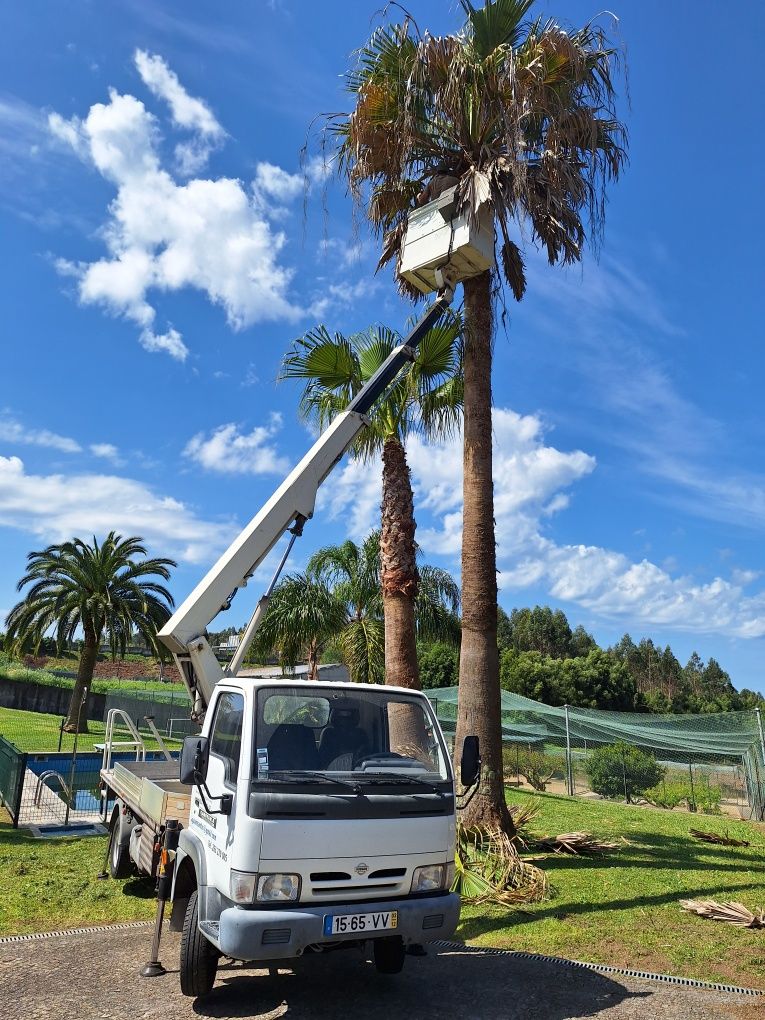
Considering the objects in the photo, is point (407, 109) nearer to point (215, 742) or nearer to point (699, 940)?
point (215, 742)

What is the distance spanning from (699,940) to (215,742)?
15.4ft

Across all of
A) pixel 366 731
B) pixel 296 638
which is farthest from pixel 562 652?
pixel 366 731

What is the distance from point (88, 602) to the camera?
26688 mm

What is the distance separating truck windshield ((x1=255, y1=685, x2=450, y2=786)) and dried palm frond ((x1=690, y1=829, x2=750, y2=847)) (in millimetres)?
9351

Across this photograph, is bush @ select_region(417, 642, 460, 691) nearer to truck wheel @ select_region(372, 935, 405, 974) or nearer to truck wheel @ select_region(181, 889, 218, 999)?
truck wheel @ select_region(372, 935, 405, 974)

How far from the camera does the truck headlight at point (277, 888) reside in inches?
172

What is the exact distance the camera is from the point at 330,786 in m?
4.66

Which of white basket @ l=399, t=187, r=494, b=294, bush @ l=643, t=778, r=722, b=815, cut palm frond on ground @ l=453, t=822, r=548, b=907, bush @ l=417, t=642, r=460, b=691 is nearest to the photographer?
cut palm frond on ground @ l=453, t=822, r=548, b=907

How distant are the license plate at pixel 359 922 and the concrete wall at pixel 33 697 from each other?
39700 mm

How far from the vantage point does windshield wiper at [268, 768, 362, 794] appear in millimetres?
4668

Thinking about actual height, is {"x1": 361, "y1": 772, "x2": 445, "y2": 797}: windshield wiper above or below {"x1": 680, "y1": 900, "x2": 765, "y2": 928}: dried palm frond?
above

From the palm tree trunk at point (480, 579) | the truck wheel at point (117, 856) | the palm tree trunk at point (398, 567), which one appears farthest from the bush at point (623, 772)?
the truck wheel at point (117, 856)

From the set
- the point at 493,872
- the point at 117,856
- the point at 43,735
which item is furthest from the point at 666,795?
the point at 43,735

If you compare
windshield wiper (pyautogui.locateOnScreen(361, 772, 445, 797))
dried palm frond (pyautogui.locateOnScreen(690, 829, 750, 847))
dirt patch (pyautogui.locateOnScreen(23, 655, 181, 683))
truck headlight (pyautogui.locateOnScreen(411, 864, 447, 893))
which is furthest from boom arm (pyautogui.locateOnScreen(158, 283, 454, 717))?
dirt patch (pyautogui.locateOnScreen(23, 655, 181, 683))
